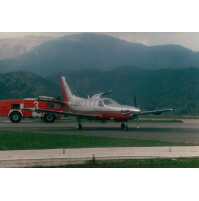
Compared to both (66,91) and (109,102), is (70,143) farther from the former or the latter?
(66,91)

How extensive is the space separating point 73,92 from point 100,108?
3.97 meters

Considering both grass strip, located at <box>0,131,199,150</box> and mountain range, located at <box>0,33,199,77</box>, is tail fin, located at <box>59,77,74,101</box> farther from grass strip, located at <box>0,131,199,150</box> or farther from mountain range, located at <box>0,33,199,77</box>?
grass strip, located at <box>0,131,199,150</box>

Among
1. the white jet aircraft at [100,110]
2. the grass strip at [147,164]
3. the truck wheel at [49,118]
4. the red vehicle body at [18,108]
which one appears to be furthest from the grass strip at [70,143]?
the red vehicle body at [18,108]

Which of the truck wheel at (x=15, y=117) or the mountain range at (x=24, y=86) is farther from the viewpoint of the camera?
the truck wheel at (x=15, y=117)

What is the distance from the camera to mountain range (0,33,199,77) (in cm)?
1717

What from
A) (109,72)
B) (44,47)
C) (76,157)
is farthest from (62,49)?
(76,157)

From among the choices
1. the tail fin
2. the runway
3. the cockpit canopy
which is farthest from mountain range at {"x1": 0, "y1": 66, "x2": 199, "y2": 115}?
the runway

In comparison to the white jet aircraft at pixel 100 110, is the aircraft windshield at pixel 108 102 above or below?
above

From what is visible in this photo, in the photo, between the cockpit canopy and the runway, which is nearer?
the runway

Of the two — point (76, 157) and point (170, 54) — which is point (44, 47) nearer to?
point (170, 54)

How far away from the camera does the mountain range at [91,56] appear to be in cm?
1717

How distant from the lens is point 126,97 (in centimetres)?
2270

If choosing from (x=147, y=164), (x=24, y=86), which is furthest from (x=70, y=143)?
(x=24, y=86)

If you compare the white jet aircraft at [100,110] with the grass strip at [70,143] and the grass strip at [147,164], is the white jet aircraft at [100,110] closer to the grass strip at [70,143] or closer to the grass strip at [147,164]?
the grass strip at [70,143]
